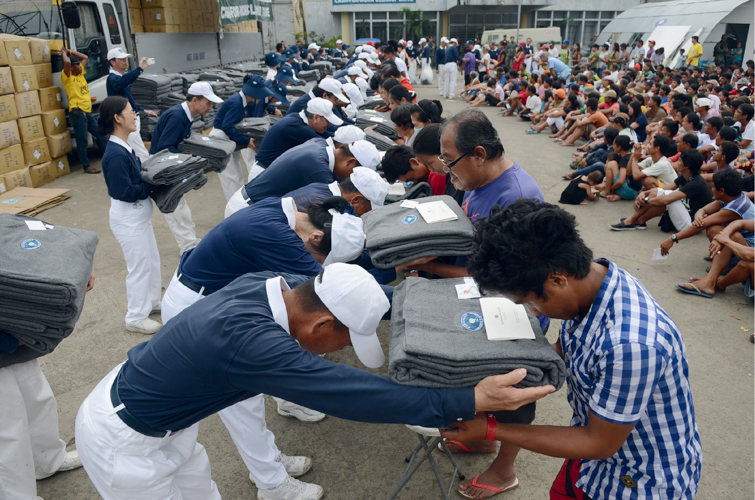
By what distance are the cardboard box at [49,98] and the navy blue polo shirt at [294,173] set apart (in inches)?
244

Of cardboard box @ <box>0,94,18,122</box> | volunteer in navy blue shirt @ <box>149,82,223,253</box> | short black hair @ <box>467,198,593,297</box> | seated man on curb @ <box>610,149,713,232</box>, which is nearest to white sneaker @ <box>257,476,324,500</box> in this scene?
short black hair @ <box>467,198,593,297</box>

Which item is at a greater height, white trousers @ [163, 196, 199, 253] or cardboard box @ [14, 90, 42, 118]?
cardboard box @ [14, 90, 42, 118]

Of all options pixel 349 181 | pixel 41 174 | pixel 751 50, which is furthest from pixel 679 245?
pixel 751 50

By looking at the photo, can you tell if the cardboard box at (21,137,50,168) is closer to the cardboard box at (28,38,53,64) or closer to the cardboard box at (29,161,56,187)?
the cardboard box at (29,161,56,187)

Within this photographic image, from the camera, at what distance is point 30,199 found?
7.50 metres

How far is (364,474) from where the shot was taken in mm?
3080

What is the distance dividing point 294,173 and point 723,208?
4716 mm

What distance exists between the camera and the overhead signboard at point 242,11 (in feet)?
44.8

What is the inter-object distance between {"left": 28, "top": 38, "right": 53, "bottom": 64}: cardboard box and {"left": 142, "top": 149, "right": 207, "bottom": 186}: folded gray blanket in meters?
5.29

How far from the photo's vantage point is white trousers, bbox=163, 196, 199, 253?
19.1ft

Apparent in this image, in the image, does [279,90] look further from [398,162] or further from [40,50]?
[398,162]

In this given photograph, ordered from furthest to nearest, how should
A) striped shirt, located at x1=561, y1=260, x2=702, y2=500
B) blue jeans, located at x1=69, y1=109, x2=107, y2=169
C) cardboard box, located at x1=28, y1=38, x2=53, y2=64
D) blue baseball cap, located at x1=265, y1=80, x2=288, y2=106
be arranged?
blue baseball cap, located at x1=265, y1=80, x2=288, y2=106 → blue jeans, located at x1=69, y1=109, x2=107, y2=169 → cardboard box, located at x1=28, y1=38, x2=53, y2=64 → striped shirt, located at x1=561, y1=260, x2=702, y2=500

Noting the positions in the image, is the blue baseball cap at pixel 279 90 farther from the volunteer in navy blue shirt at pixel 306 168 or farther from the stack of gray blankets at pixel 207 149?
the volunteer in navy blue shirt at pixel 306 168

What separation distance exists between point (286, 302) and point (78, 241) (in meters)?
1.51
